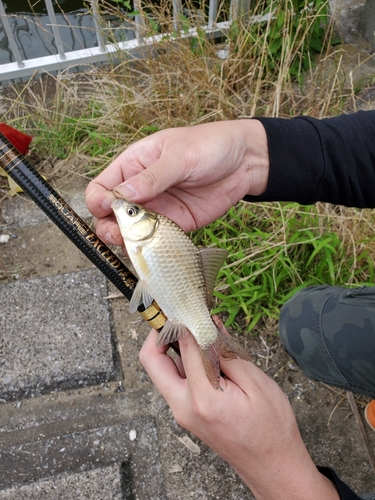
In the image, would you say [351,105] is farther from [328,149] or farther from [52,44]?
[52,44]

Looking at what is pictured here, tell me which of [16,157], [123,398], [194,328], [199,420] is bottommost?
[123,398]

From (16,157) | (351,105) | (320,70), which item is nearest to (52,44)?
(320,70)

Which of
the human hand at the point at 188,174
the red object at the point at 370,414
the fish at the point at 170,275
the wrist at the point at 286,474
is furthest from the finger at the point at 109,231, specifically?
the red object at the point at 370,414

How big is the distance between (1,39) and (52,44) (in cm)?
62

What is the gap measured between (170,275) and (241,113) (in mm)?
2207

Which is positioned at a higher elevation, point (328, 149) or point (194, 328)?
point (328, 149)

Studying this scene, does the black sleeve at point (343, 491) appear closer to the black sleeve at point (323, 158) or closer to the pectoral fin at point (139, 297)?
the pectoral fin at point (139, 297)

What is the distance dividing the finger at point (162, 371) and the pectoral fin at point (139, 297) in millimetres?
211

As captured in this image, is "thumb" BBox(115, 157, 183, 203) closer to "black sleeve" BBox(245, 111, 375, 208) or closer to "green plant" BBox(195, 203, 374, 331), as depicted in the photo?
"black sleeve" BBox(245, 111, 375, 208)

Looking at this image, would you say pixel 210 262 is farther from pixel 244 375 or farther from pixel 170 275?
pixel 244 375

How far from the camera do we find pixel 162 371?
1.60m

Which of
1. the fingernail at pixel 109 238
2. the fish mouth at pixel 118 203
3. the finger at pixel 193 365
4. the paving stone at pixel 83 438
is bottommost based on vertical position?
the paving stone at pixel 83 438

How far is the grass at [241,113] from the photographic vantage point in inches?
102

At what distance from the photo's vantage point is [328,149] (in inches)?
75.4
